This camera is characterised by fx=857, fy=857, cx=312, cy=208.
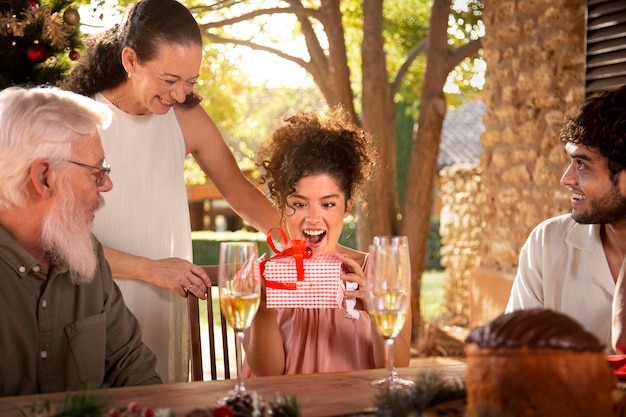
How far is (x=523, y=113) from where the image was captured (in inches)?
222

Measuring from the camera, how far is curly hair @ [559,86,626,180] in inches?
103

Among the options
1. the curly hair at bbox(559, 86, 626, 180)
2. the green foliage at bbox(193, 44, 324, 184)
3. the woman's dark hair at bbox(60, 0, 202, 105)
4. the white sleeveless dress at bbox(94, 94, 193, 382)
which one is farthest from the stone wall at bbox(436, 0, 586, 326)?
the woman's dark hair at bbox(60, 0, 202, 105)

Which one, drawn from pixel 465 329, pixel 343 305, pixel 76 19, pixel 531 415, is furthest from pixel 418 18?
pixel 531 415

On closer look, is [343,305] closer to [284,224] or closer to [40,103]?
[284,224]

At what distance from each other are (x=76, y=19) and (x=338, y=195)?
4.43ft

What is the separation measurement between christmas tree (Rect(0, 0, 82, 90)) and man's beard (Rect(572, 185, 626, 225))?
200 centimetres

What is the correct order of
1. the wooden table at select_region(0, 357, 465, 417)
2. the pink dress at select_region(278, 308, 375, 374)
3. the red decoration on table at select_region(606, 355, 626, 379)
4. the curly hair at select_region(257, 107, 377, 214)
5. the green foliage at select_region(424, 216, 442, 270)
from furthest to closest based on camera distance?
the green foliage at select_region(424, 216, 442, 270), the curly hair at select_region(257, 107, 377, 214), the pink dress at select_region(278, 308, 375, 374), the red decoration on table at select_region(606, 355, 626, 379), the wooden table at select_region(0, 357, 465, 417)

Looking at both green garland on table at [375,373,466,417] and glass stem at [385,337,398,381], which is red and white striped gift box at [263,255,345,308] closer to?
glass stem at [385,337,398,381]

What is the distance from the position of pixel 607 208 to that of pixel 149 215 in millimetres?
1578

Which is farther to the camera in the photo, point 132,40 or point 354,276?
point 132,40

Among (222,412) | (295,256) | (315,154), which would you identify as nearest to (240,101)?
(315,154)

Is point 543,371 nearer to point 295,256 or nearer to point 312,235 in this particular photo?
point 295,256

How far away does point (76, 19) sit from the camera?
333 centimetres

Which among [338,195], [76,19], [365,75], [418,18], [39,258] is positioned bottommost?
[39,258]
